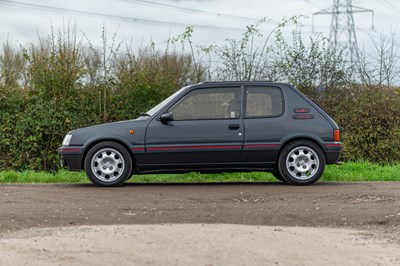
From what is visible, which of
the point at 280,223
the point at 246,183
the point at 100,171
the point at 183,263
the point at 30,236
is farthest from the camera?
the point at 246,183

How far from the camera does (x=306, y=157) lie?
13422 millimetres

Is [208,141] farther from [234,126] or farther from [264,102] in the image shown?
[264,102]

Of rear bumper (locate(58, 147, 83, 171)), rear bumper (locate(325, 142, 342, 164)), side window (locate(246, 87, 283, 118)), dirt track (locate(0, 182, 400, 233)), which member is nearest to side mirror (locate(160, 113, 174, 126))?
dirt track (locate(0, 182, 400, 233))

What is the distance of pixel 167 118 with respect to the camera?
43.7 feet

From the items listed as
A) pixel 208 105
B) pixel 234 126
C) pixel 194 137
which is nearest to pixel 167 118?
pixel 194 137

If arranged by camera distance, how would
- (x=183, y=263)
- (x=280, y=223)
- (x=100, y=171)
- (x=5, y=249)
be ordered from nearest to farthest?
(x=183, y=263) < (x=5, y=249) < (x=280, y=223) < (x=100, y=171)

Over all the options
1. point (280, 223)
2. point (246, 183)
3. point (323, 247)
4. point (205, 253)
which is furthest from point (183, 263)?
point (246, 183)

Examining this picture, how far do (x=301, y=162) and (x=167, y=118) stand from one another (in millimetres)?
2351

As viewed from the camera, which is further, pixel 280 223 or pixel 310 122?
pixel 310 122

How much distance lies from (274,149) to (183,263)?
681 cm

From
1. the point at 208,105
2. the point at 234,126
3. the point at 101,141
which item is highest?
the point at 208,105

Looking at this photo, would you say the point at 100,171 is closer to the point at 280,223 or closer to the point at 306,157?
the point at 306,157

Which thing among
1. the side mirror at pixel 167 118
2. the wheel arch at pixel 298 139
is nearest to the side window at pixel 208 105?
the side mirror at pixel 167 118

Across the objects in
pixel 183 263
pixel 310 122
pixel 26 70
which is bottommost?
pixel 183 263
